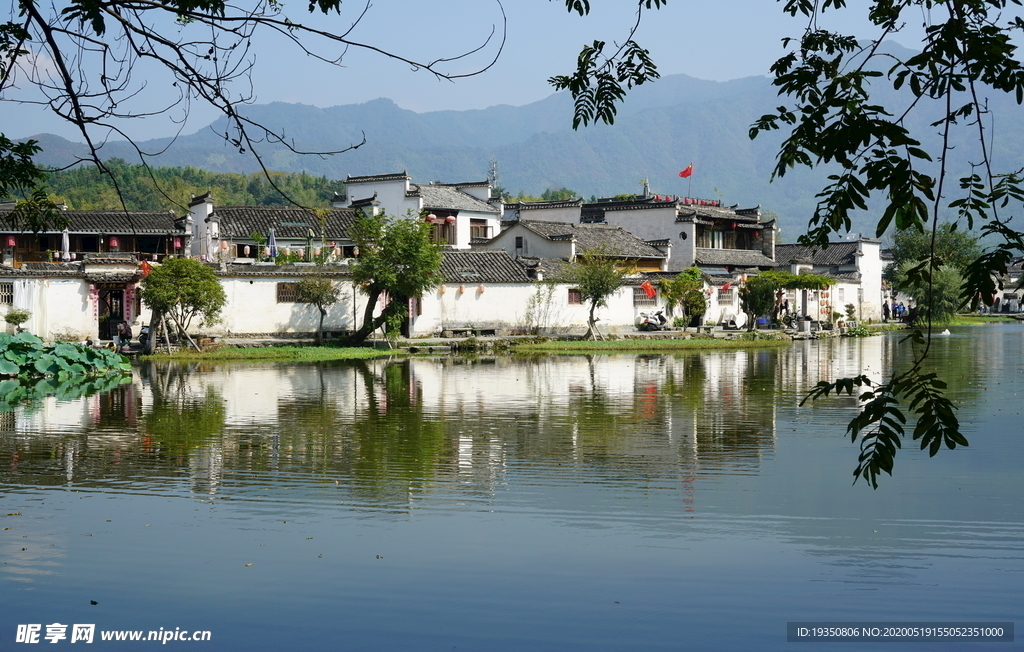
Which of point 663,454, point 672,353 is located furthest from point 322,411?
point 672,353

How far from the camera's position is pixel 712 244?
49094 millimetres

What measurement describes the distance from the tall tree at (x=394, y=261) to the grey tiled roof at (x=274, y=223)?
9520 millimetres

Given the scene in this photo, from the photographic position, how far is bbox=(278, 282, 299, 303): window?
104 ft

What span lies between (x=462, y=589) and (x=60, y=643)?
2.48 metres

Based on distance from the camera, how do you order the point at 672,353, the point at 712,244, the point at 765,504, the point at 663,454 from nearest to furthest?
the point at 765,504 < the point at 663,454 < the point at 672,353 < the point at 712,244

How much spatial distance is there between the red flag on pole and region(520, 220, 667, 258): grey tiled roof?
7.07 ft

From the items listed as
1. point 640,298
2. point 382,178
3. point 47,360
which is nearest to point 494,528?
point 47,360

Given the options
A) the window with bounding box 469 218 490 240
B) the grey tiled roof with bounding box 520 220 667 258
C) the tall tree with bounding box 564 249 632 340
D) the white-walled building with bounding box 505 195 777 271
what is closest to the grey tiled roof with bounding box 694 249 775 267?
the white-walled building with bounding box 505 195 777 271

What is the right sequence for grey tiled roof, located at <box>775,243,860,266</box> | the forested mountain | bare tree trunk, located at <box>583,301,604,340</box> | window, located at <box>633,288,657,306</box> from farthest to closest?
the forested mountain, grey tiled roof, located at <box>775,243,860,266</box>, window, located at <box>633,288,657,306</box>, bare tree trunk, located at <box>583,301,604,340</box>

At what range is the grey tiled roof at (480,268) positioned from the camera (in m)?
34.3

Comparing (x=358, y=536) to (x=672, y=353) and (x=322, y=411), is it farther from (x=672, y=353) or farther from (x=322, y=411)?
(x=672, y=353)

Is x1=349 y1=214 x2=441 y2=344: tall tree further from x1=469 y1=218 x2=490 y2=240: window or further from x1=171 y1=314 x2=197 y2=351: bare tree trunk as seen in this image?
x1=469 y1=218 x2=490 y2=240: window

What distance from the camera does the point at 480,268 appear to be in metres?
35.3

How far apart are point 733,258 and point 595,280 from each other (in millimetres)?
16221
